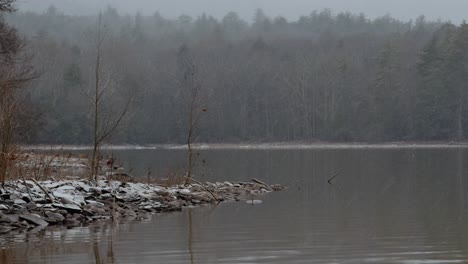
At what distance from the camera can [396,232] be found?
13.2m

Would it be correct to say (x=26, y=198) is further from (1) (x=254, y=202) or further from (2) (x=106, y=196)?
(1) (x=254, y=202)

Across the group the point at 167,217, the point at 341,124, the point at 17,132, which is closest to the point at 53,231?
the point at 167,217

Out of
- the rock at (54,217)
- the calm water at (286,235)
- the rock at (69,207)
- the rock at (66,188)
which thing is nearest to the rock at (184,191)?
the calm water at (286,235)

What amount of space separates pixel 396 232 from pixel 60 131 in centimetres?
6085

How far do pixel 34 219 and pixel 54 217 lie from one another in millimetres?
519

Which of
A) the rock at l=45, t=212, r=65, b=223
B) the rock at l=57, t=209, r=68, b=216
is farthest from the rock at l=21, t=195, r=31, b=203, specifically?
the rock at l=57, t=209, r=68, b=216

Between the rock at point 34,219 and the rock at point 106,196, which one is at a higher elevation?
the rock at point 106,196

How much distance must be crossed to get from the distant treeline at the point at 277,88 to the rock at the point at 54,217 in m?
52.4

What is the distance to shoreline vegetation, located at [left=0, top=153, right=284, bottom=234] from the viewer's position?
15000 mm

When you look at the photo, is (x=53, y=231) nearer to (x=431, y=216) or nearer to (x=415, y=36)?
(x=431, y=216)

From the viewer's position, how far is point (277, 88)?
305 ft

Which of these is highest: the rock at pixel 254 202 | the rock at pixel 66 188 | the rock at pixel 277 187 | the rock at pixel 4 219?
the rock at pixel 66 188

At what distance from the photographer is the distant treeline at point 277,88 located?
7556 cm

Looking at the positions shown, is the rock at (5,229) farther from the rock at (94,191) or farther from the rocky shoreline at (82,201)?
the rock at (94,191)
